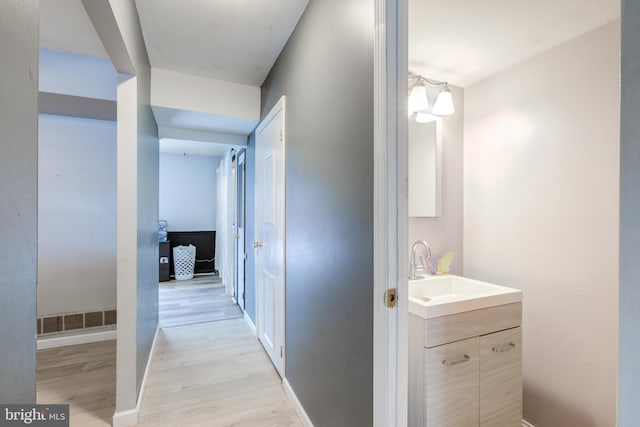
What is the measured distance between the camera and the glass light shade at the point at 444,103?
195 centimetres

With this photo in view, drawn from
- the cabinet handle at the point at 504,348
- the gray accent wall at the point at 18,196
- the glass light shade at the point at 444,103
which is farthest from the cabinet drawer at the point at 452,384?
the glass light shade at the point at 444,103

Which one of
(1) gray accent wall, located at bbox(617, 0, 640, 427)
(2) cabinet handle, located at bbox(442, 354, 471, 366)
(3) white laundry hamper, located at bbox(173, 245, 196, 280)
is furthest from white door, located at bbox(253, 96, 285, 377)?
(3) white laundry hamper, located at bbox(173, 245, 196, 280)

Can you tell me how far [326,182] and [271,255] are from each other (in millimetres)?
1066

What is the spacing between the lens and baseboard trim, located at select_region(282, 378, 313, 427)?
5.31 ft

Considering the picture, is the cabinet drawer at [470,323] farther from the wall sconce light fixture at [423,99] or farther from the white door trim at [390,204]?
the wall sconce light fixture at [423,99]

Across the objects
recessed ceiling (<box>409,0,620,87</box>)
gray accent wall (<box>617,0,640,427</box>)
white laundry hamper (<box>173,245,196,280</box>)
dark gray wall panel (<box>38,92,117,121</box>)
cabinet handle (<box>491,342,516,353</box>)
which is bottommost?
white laundry hamper (<box>173,245,196,280</box>)

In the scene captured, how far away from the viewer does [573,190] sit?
160 centimetres

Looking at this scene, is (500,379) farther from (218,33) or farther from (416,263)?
(218,33)

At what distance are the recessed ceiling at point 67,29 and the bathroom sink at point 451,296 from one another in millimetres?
2404

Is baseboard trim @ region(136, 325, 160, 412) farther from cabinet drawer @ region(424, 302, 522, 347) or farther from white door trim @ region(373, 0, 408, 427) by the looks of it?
cabinet drawer @ region(424, 302, 522, 347)

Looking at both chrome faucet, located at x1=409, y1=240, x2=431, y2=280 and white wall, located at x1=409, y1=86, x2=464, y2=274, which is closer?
chrome faucet, located at x1=409, y1=240, x2=431, y2=280

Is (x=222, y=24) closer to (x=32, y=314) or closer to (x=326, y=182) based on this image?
(x=326, y=182)

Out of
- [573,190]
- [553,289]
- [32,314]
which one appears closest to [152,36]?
[32,314]

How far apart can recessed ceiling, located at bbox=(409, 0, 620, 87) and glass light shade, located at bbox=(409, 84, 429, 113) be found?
171 mm
